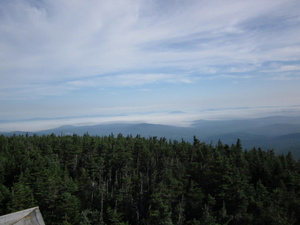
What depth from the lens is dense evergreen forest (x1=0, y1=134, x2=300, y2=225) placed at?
4875 cm

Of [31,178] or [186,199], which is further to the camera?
[31,178]

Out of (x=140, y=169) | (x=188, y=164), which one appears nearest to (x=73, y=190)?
(x=140, y=169)

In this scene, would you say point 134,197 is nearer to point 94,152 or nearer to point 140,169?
point 140,169

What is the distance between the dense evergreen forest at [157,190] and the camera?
48750mm

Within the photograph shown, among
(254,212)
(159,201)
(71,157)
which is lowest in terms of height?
(254,212)

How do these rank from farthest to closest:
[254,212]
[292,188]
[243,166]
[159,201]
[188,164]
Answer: [188,164] < [243,166] < [292,188] < [254,212] < [159,201]

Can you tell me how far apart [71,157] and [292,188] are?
68143 millimetres

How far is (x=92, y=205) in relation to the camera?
190 ft

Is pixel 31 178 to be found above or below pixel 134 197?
above

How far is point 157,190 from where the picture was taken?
179ft

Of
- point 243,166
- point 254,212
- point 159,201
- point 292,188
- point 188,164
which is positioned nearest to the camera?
point 159,201

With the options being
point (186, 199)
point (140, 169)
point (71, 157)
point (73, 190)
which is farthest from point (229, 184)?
point (71, 157)

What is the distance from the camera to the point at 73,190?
5656 centimetres

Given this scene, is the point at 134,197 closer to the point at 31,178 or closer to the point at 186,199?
the point at 186,199
